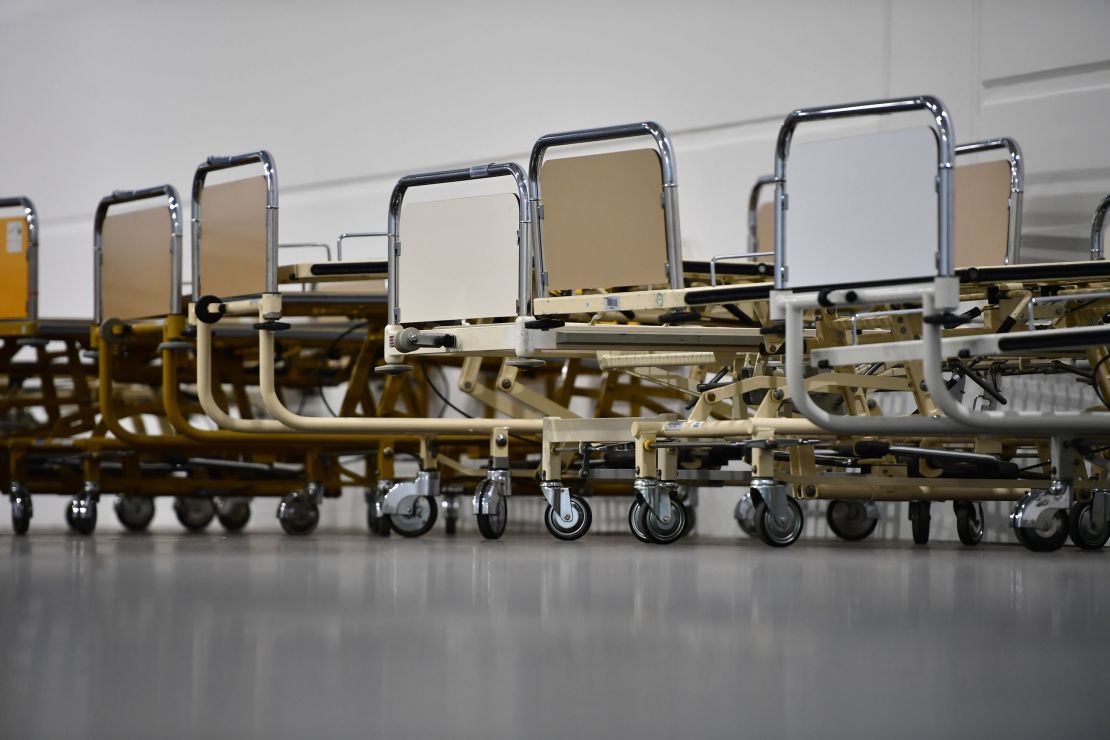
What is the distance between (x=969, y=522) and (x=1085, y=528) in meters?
0.51

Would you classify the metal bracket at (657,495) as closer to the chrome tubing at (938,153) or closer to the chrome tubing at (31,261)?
the chrome tubing at (938,153)

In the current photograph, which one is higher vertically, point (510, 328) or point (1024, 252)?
point (1024, 252)

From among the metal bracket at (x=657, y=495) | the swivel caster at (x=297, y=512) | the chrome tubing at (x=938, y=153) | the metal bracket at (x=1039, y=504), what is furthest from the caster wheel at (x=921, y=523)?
the swivel caster at (x=297, y=512)

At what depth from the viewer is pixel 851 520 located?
5164mm

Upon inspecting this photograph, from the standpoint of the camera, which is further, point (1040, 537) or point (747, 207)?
point (747, 207)

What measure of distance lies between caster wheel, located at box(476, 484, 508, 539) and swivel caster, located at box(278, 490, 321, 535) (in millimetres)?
1229

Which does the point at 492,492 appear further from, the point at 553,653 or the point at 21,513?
the point at 553,653

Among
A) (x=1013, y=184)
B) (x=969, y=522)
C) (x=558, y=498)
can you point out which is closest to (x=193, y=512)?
(x=558, y=498)

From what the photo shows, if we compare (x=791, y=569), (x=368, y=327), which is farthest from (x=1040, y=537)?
(x=368, y=327)

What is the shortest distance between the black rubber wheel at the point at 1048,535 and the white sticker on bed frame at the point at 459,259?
1.66 m

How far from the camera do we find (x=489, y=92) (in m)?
8.09

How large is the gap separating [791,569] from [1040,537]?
1.29m

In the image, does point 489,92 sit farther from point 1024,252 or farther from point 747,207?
point 1024,252

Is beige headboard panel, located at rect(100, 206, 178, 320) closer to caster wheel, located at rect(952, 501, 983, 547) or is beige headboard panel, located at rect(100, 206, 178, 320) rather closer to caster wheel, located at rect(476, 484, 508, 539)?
caster wheel, located at rect(476, 484, 508, 539)
